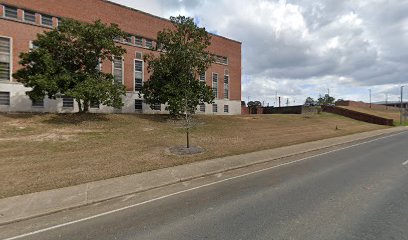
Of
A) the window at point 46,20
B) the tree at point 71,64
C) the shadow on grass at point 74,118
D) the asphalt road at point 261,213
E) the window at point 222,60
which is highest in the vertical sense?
the window at point 46,20

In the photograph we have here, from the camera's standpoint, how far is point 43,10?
1303 inches

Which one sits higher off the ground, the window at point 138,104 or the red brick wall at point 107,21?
the red brick wall at point 107,21

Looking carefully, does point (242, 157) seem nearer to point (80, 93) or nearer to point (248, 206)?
point (248, 206)

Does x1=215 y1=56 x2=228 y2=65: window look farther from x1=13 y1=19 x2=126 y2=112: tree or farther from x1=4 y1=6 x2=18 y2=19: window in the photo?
x1=4 y1=6 x2=18 y2=19: window

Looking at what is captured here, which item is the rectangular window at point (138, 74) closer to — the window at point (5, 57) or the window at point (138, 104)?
the window at point (138, 104)

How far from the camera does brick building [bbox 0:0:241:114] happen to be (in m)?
31.0

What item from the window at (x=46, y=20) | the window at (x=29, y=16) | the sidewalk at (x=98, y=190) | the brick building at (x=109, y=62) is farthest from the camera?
the window at (x=46, y=20)

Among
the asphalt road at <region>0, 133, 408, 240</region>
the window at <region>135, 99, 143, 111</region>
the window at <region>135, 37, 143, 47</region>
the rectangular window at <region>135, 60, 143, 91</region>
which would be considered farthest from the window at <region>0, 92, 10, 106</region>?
the asphalt road at <region>0, 133, 408, 240</region>

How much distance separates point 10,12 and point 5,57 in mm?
4335

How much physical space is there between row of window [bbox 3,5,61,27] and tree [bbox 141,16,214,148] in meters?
12.1

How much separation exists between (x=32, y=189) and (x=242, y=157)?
8640mm

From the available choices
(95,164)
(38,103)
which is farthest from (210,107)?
(95,164)

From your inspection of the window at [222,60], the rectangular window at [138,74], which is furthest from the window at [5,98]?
the window at [222,60]

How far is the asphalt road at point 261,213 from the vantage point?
213 inches
